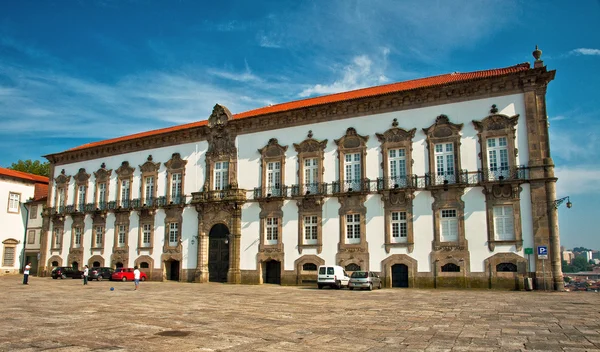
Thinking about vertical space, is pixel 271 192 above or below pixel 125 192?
below

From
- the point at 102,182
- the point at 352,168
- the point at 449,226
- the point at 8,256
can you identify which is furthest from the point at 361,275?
the point at 8,256

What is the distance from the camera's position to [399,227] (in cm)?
3183

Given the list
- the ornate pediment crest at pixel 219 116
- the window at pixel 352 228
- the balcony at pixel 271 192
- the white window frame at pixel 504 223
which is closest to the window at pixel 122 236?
the ornate pediment crest at pixel 219 116

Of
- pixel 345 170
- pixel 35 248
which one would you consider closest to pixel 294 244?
pixel 345 170

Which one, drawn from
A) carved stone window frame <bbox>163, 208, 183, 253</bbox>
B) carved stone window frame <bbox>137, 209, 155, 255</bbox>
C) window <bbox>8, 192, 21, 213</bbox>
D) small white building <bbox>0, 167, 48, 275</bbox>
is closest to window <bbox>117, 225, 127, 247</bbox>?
carved stone window frame <bbox>137, 209, 155, 255</bbox>

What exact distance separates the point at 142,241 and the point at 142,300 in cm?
2161

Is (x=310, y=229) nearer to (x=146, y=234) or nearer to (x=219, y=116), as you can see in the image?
(x=219, y=116)

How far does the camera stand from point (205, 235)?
39.0m

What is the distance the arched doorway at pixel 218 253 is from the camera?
125 ft

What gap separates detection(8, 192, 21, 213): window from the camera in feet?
171

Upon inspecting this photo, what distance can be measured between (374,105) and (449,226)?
9.40 metres

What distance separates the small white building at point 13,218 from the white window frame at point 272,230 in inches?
1152

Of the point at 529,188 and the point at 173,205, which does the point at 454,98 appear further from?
the point at 173,205

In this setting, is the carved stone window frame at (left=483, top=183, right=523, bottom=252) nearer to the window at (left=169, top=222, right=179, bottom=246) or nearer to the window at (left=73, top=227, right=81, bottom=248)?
the window at (left=169, top=222, right=179, bottom=246)
